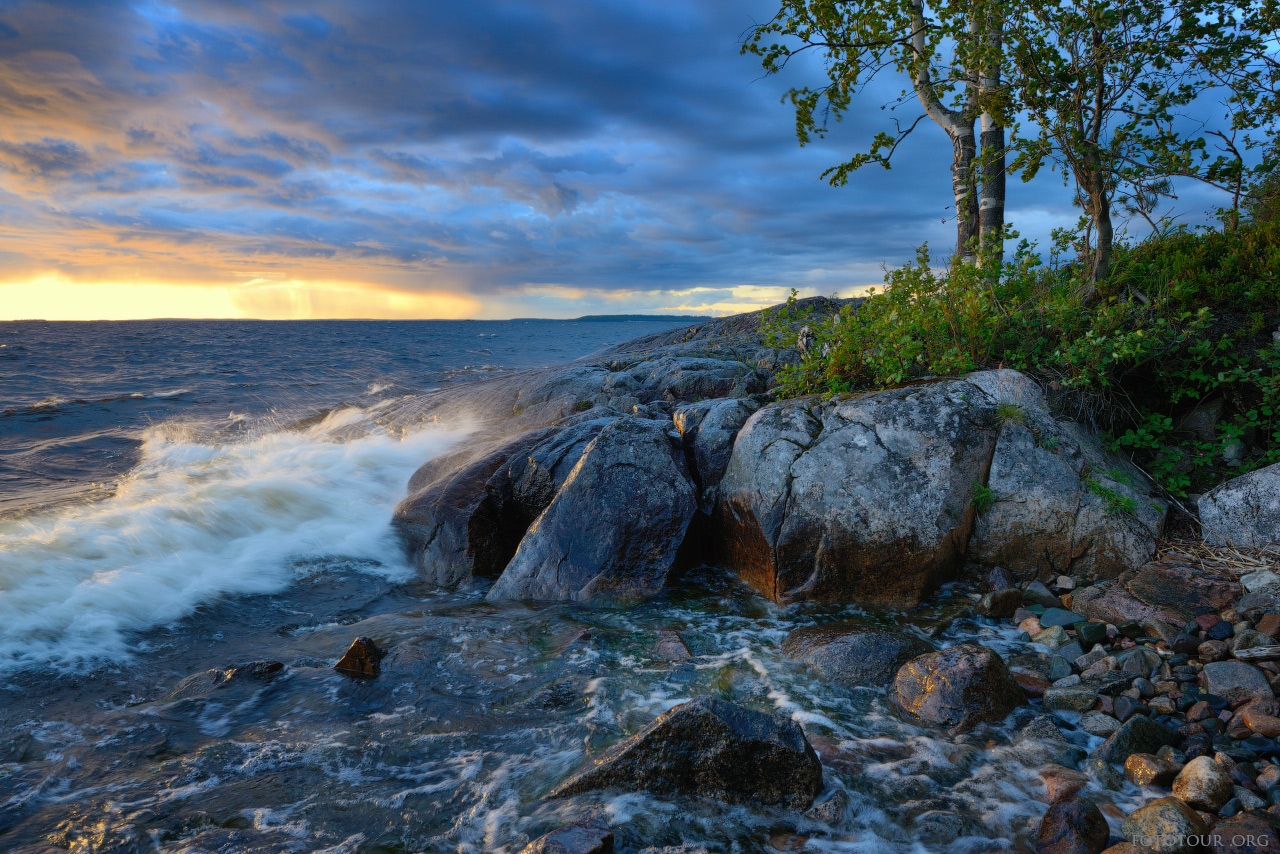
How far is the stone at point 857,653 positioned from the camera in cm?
492

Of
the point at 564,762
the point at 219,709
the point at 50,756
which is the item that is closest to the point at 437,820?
the point at 564,762

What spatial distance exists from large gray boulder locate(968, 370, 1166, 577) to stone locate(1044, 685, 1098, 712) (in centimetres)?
207

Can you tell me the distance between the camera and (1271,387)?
5777 millimetres

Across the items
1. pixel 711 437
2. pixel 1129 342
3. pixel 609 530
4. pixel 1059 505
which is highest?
pixel 1129 342

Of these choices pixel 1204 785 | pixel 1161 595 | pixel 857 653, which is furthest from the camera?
pixel 1161 595

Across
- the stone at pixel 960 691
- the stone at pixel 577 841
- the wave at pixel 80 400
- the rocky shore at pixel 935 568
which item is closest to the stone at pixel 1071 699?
the rocky shore at pixel 935 568

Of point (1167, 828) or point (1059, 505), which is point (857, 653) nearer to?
point (1167, 828)

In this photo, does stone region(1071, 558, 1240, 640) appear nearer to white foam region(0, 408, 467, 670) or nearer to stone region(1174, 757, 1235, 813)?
stone region(1174, 757, 1235, 813)

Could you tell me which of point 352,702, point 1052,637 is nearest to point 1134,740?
point 1052,637

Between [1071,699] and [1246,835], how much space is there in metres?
1.50

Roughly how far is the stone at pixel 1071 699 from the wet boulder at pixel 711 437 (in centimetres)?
383

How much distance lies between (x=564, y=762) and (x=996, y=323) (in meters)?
6.62

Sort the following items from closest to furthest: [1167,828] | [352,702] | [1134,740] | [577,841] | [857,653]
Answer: [1167,828] → [577,841] → [1134,740] → [352,702] → [857,653]

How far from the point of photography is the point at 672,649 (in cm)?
553
